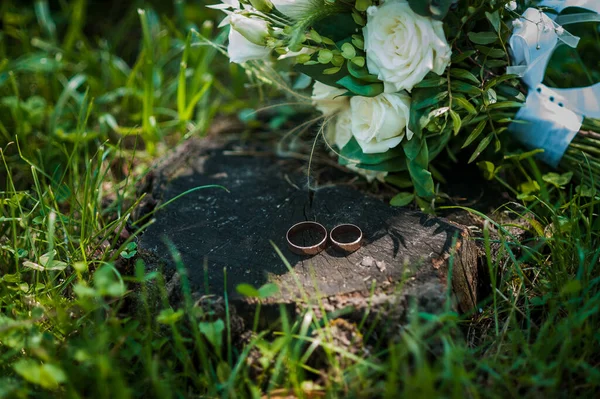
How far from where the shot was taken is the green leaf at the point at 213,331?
1.36 meters

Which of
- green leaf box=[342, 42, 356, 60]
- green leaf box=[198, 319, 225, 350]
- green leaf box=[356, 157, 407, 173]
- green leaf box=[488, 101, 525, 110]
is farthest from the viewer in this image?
green leaf box=[356, 157, 407, 173]

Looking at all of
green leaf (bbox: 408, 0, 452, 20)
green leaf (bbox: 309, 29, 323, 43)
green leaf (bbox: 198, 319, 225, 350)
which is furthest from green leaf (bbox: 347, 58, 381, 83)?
green leaf (bbox: 198, 319, 225, 350)

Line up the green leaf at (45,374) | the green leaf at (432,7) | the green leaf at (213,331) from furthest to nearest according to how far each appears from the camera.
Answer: the green leaf at (432,7), the green leaf at (213,331), the green leaf at (45,374)

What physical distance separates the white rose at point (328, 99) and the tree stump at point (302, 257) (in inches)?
11.0

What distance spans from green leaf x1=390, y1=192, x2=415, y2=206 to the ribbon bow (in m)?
0.46

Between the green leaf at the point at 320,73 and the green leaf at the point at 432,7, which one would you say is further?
the green leaf at the point at 320,73

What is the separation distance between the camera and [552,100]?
1880 millimetres

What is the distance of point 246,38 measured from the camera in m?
1.61

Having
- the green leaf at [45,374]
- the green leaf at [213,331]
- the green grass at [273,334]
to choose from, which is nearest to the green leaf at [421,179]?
the green grass at [273,334]

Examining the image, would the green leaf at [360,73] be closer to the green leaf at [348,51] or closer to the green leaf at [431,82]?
the green leaf at [348,51]

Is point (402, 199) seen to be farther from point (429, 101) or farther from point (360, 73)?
point (360, 73)

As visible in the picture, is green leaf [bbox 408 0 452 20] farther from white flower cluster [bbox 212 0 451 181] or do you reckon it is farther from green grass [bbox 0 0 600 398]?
green grass [bbox 0 0 600 398]

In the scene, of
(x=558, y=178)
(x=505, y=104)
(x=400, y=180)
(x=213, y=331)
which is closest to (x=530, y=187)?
(x=558, y=178)

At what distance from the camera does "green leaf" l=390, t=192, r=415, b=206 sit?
1.80 metres
